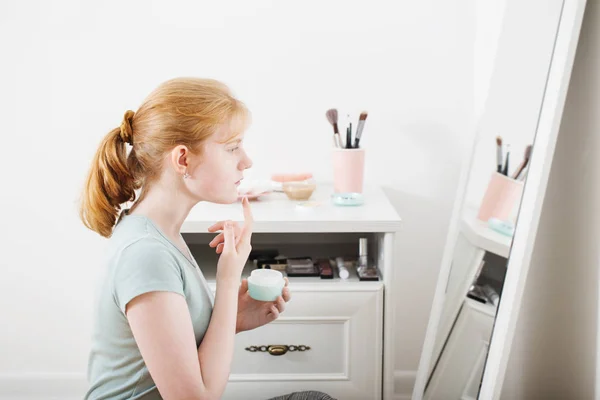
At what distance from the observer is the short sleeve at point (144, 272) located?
3.45 ft

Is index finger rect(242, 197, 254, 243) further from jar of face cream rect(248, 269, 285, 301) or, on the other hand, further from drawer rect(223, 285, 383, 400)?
drawer rect(223, 285, 383, 400)

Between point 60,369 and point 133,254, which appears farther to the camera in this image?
point 60,369

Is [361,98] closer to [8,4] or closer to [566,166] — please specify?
[566,166]

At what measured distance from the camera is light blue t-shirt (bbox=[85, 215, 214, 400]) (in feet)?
3.51

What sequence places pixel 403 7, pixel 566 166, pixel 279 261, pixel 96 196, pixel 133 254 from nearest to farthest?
pixel 133 254, pixel 96 196, pixel 566 166, pixel 279 261, pixel 403 7

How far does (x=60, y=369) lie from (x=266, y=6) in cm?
142

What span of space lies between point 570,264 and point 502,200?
0.24 meters

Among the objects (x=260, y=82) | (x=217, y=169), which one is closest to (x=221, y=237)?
(x=217, y=169)

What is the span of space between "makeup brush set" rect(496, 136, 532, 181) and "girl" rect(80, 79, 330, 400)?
2.30ft

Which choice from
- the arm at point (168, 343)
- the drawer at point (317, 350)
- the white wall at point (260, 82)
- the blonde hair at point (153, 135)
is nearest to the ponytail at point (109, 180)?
the blonde hair at point (153, 135)

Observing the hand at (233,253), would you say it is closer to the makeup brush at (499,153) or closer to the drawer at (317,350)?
the drawer at (317,350)

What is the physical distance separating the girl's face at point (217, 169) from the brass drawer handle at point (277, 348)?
0.60 metres

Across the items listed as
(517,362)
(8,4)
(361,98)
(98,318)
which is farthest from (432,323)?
(8,4)

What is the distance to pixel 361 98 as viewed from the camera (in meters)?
2.14
